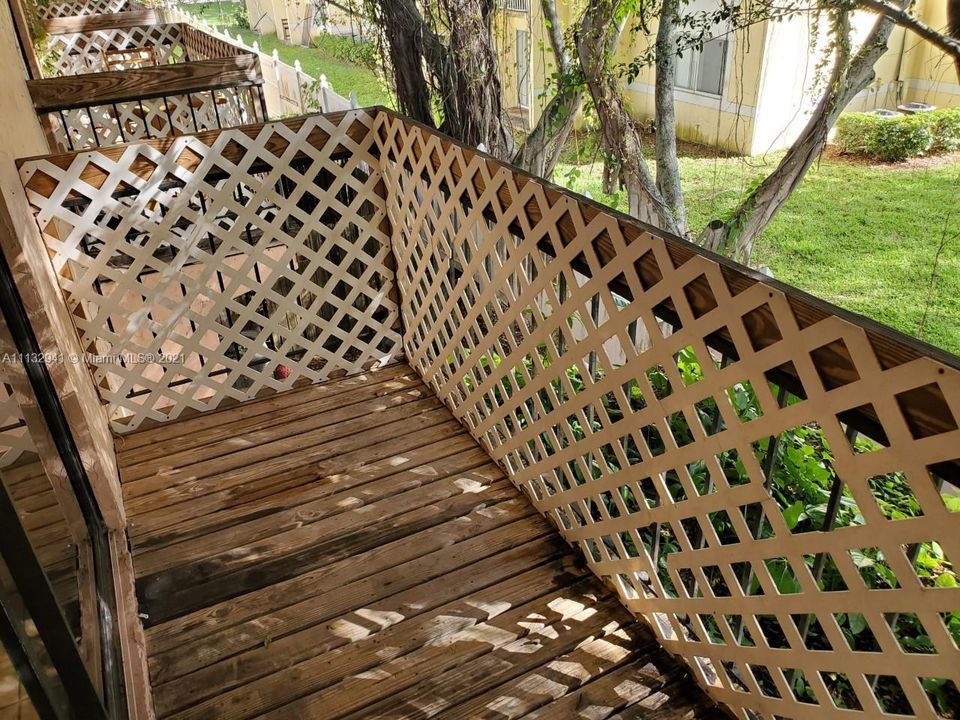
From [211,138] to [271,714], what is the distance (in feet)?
6.88

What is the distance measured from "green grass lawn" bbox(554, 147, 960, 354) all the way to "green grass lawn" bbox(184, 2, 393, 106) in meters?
2.07

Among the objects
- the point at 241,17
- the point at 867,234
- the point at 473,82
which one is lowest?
the point at 867,234

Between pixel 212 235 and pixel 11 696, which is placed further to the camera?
pixel 212 235

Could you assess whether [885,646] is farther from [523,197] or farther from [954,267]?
[954,267]

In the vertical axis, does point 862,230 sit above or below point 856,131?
below

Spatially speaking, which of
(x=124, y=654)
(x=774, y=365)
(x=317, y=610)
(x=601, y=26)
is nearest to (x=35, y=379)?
(x=124, y=654)

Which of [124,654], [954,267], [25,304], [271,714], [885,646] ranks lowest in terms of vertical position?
[954,267]

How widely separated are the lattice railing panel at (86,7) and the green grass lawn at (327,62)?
197cm

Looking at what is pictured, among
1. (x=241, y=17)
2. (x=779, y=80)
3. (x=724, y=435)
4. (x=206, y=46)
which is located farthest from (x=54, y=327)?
(x=241, y=17)

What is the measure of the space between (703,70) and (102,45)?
7.18m

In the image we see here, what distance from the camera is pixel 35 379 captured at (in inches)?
77.4

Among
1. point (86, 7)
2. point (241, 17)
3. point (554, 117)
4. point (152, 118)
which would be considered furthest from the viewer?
point (241, 17)

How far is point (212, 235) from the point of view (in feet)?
9.91

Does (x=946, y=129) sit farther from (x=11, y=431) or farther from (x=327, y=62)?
(x=327, y=62)
